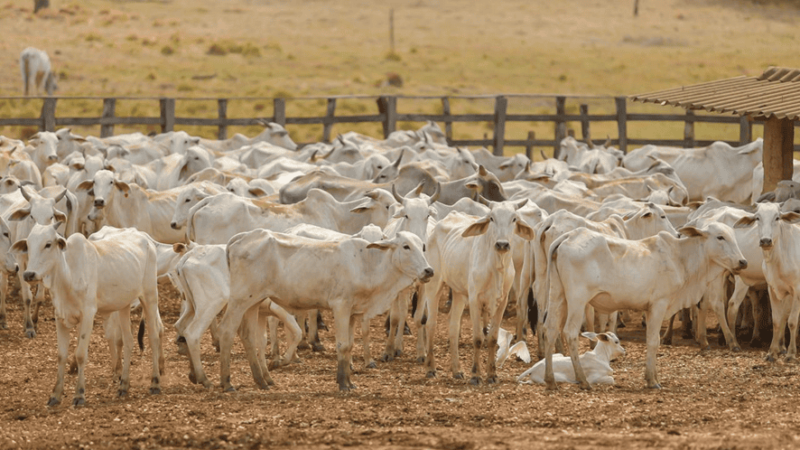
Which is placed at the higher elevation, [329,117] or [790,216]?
[329,117]

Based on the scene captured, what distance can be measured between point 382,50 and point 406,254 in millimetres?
49206

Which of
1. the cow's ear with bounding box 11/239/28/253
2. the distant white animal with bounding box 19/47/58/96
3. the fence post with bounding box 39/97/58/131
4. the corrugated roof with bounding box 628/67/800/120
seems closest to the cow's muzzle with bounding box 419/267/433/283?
the cow's ear with bounding box 11/239/28/253

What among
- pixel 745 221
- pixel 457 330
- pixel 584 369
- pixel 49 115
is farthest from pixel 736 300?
pixel 49 115

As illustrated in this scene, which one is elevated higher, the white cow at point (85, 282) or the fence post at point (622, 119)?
the fence post at point (622, 119)

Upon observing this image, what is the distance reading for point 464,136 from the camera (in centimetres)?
4028

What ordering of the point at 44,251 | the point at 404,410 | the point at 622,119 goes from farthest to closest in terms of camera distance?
the point at 622,119
the point at 44,251
the point at 404,410

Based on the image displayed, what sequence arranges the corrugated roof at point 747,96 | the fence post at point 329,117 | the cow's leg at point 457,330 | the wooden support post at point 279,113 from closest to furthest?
the cow's leg at point 457,330 < the corrugated roof at point 747,96 < the wooden support post at point 279,113 < the fence post at point 329,117

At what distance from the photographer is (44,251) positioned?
915cm

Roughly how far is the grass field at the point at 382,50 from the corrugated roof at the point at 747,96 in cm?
2274

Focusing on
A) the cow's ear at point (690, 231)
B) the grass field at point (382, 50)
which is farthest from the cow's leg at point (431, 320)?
the grass field at point (382, 50)

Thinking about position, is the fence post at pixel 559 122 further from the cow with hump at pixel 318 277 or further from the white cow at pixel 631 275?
the cow with hump at pixel 318 277

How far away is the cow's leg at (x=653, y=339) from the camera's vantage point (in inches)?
386

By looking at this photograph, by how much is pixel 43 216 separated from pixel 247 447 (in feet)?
20.6

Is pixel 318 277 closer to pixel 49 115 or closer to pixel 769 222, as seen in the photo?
pixel 769 222
